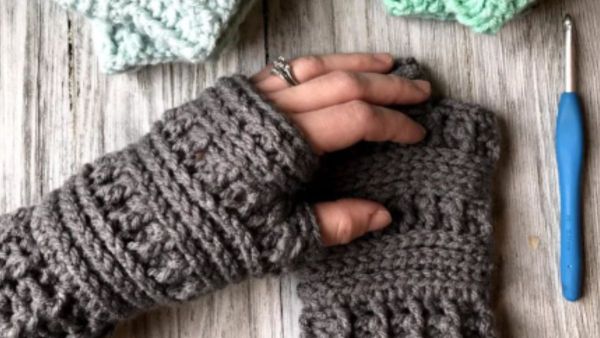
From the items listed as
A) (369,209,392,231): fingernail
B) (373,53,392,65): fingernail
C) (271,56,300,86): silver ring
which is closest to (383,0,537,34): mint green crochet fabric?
(373,53,392,65): fingernail

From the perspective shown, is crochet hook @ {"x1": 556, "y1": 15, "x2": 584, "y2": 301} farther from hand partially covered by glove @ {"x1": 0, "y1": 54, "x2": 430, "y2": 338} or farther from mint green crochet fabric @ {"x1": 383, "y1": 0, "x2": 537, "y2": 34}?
hand partially covered by glove @ {"x1": 0, "y1": 54, "x2": 430, "y2": 338}

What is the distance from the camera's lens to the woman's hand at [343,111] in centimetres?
86

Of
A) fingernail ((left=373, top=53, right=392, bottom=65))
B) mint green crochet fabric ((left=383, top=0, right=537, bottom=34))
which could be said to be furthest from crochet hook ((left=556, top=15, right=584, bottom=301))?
fingernail ((left=373, top=53, right=392, bottom=65))

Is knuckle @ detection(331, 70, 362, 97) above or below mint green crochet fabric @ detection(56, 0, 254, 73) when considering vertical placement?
below

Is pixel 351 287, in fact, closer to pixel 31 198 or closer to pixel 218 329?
pixel 218 329

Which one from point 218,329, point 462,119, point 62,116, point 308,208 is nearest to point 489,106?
point 462,119

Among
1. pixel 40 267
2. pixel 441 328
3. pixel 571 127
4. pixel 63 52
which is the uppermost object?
pixel 63 52

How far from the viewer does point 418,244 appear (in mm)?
906

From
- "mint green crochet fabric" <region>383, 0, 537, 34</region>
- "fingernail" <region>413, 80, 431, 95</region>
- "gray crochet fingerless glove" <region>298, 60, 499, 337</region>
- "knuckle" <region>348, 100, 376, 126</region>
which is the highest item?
"mint green crochet fabric" <region>383, 0, 537, 34</region>

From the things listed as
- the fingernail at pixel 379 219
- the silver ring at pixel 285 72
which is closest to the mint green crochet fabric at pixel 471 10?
the silver ring at pixel 285 72

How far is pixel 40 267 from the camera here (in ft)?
2.64

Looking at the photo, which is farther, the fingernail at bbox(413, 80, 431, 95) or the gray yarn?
the fingernail at bbox(413, 80, 431, 95)

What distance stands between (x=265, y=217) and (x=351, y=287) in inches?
6.3

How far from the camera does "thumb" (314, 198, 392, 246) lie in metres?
0.86
